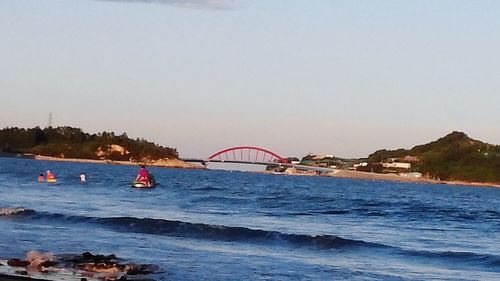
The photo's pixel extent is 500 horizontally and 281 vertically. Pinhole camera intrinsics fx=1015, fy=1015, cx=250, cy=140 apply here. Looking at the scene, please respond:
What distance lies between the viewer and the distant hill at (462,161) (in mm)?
163125

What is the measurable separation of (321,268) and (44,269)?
6.39 meters

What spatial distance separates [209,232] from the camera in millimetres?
29828

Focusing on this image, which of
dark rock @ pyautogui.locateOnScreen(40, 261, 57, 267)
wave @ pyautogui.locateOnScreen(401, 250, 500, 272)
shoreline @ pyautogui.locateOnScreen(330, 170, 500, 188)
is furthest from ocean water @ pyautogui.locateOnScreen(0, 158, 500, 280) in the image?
shoreline @ pyautogui.locateOnScreen(330, 170, 500, 188)

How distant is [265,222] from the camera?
3684cm

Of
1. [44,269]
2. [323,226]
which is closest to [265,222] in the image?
[323,226]

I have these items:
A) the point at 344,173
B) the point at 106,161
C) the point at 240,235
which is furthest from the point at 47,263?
the point at 106,161

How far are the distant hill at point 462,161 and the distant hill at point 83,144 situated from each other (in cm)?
4946

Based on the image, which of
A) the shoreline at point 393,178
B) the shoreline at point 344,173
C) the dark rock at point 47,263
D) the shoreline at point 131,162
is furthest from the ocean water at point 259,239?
the shoreline at point 131,162

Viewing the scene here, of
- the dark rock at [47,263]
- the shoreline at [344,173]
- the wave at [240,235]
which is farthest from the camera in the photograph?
the shoreline at [344,173]

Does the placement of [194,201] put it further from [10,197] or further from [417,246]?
[417,246]

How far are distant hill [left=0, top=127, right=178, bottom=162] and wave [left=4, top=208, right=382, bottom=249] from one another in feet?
508

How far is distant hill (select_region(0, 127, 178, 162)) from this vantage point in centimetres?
18704

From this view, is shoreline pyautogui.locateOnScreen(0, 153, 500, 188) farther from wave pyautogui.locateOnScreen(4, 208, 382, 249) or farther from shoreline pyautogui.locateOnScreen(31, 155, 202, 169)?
wave pyautogui.locateOnScreen(4, 208, 382, 249)

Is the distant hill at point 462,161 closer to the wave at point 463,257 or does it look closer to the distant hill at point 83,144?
the distant hill at point 83,144
